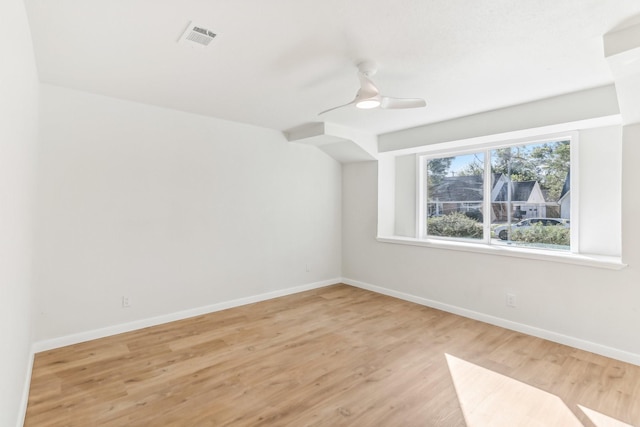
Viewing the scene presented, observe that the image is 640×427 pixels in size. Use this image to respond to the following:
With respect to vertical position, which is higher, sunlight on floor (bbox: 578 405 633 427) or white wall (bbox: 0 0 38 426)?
white wall (bbox: 0 0 38 426)

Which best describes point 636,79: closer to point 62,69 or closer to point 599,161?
point 599,161

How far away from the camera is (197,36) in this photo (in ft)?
6.70

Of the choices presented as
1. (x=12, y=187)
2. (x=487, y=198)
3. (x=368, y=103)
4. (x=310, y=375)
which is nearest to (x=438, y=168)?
(x=487, y=198)

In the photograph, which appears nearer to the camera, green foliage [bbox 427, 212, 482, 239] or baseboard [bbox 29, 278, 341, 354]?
baseboard [bbox 29, 278, 341, 354]

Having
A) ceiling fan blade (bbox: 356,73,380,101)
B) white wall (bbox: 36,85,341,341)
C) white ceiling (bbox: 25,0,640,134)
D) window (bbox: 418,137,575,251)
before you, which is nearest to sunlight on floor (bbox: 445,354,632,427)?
window (bbox: 418,137,575,251)

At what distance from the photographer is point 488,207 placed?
13.6ft

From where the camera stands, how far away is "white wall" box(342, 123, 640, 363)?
2.70 meters

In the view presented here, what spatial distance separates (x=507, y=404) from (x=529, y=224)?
→ 2356 millimetres

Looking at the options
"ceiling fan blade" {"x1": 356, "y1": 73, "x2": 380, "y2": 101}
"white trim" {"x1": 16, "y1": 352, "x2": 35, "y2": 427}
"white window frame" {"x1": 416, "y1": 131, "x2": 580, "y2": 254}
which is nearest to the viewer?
"white trim" {"x1": 16, "y1": 352, "x2": 35, "y2": 427}

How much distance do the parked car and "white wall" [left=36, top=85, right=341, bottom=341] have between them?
2.66 metres

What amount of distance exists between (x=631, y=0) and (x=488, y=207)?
2.74 meters

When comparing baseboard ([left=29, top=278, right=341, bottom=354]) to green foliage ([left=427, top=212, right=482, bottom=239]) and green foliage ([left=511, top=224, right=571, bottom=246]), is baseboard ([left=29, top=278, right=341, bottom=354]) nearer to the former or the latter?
green foliage ([left=427, top=212, right=482, bottom=239])

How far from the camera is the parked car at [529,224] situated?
11.5 ft

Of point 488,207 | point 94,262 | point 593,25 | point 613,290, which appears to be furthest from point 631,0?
point 94,262
